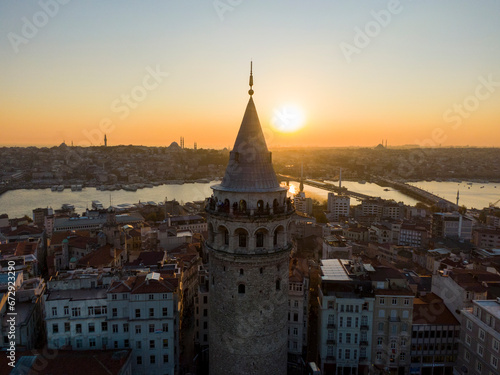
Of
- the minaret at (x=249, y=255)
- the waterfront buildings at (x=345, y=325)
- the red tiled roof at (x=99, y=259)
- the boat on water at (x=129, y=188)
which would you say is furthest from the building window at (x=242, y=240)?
the boat on water at (x=129, y=188)

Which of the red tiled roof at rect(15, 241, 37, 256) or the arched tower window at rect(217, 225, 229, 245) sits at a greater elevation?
the arched tower window at rect(217, 225, 229, 245)

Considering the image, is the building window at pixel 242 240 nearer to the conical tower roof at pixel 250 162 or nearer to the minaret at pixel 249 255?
the minaret at pixel 249 255

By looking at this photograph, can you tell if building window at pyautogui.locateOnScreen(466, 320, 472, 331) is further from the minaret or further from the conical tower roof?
the conical tower roof

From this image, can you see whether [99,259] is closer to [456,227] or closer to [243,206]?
[243,206]

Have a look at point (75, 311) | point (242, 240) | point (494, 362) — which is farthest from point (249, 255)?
point (494, 362)

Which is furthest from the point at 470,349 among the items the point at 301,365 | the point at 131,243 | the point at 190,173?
the point at 190,173

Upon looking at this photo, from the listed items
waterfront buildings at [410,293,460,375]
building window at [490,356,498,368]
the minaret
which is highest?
the minaret

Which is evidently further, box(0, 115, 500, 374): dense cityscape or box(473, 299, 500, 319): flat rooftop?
box(473, 299, 500, 319): flat rooftop

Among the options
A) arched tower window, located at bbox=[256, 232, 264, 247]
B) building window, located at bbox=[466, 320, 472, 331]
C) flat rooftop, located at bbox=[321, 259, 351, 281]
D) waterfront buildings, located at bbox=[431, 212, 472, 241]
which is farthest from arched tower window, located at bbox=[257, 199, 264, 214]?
waterfront buildings, located at bbox=[431, 212, 472, 241]
